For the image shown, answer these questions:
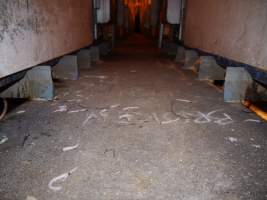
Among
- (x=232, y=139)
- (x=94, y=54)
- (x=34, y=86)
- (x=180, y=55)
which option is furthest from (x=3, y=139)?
(x=180, y=55)

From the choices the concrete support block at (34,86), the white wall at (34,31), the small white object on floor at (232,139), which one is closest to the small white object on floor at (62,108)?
the concrete support block at (34,86)

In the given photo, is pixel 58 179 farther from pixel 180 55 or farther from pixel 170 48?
pixel 170 48

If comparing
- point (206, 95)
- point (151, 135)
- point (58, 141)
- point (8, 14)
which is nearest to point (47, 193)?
point (58, 141)

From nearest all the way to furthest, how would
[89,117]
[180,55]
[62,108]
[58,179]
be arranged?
1. [58,179]
2. [89,117]
3. [62,108]
4. [180,55]

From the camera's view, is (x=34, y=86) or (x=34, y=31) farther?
Answer: (x=34, y=31)

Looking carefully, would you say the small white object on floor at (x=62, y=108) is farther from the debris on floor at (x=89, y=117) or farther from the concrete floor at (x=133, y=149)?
the debris on floor at (x=89, y=117)

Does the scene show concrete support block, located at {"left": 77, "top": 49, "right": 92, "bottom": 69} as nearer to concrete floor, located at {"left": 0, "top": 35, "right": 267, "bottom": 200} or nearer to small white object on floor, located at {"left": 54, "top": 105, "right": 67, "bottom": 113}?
concrete floor, located at {"left": 0, "top": 35, "right": 267, "bottom": 200}

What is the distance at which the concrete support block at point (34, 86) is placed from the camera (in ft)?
7.91

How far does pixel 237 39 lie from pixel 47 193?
9.27 ft

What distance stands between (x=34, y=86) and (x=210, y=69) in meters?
2.52

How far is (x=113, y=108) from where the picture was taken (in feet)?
7.57

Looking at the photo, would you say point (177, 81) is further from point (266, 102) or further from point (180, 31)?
point (180, 31)

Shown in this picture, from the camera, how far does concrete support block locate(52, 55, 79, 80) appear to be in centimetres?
348

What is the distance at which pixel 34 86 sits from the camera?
8.14ft
